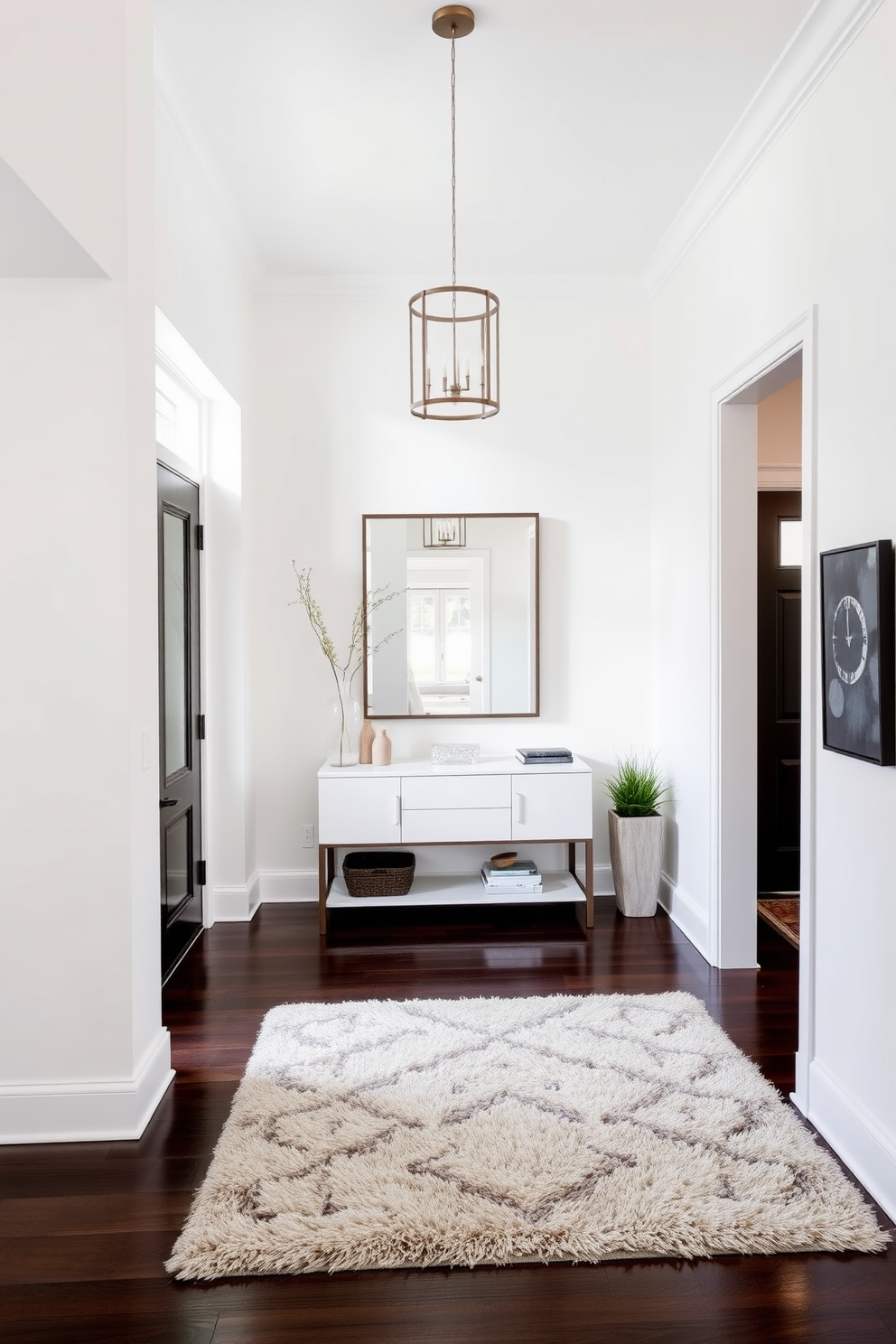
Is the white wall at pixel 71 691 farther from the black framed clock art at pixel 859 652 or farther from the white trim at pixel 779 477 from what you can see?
the white trim at pixel 779 477

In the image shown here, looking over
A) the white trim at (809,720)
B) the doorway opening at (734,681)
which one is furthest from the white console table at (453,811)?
the white trim at (809,720)

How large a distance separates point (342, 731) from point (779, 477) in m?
2.50

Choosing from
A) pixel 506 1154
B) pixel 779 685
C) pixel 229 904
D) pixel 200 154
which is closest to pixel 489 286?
pixel 200 154

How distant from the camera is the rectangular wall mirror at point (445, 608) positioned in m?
4.70

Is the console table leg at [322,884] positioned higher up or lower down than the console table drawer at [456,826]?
lower down

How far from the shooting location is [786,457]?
469 cm

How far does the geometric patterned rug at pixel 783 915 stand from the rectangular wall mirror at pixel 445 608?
149cm

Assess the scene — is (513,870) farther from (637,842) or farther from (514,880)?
(637,842)

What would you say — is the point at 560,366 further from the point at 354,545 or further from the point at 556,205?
the point at 354,545

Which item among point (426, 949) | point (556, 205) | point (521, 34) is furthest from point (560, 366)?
point (426, 949)

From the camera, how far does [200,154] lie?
3377 millimetres

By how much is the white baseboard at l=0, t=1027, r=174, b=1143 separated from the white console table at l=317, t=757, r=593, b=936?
5.79ft

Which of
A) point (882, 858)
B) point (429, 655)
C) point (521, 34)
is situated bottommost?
point (882, 858)

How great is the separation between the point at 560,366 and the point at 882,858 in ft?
10.6
